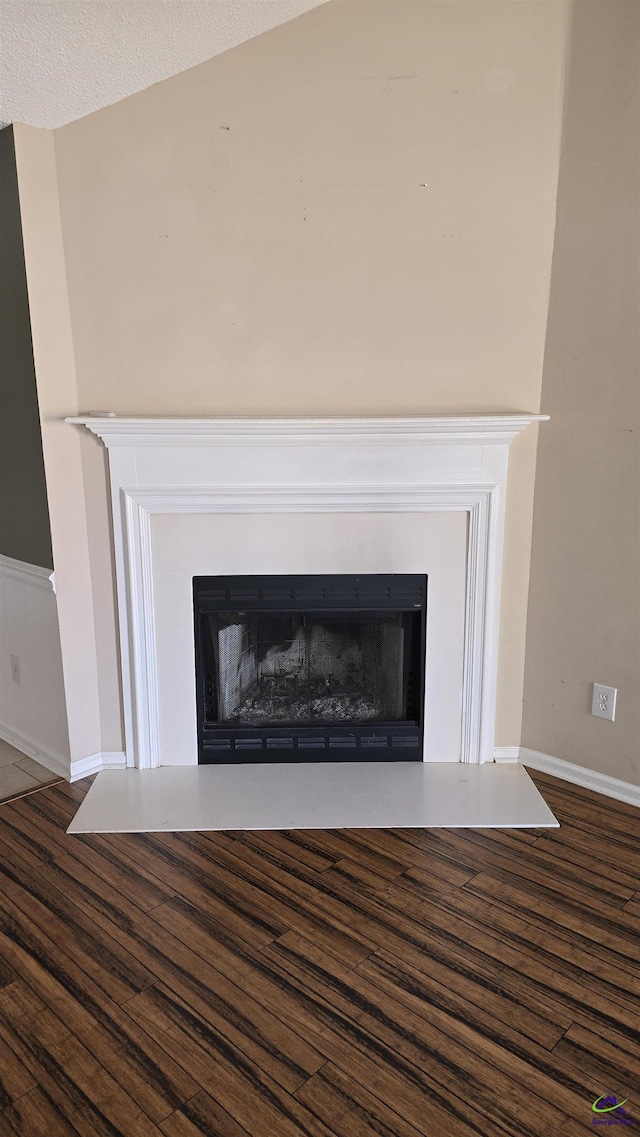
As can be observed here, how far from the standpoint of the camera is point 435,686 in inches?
Answer: 117

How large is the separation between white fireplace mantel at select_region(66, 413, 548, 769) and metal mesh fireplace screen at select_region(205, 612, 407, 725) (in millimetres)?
285

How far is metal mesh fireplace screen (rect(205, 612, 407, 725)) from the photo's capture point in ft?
9.86

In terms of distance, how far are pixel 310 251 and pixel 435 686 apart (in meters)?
1.63

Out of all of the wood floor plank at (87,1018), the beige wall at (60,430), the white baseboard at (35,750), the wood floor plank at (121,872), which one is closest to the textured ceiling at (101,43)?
the beige wall at (60,430)

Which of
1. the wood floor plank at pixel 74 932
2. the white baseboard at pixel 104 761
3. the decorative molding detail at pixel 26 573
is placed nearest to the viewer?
the wood floor plank at pixel 74 932

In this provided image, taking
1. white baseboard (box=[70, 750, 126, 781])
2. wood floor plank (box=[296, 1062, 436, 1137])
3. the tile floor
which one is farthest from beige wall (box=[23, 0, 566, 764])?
wood floor plank (box=[296, 1062, 436, 1137])

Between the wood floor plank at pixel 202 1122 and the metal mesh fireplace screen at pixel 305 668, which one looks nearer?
the wood floor plank at pixel 202 1122

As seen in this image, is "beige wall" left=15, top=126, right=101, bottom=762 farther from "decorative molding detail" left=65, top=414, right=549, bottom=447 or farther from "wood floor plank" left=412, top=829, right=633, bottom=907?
"wood floor plank" left=412, top=829, right=633, bottom=907

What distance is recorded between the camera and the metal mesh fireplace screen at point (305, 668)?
3006 millimetres

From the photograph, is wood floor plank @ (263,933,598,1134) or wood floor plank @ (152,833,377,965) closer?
wood floor plank @ (263,933,598,1134)

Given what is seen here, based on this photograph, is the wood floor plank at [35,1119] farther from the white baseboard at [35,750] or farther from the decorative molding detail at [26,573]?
the decorative molding detail at [26,573]

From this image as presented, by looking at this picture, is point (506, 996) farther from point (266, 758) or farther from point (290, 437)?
point (290, 437)

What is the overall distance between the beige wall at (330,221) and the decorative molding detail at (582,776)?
1.10 m

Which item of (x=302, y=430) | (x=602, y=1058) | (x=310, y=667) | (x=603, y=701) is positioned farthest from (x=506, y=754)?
(x=302, y=430)
